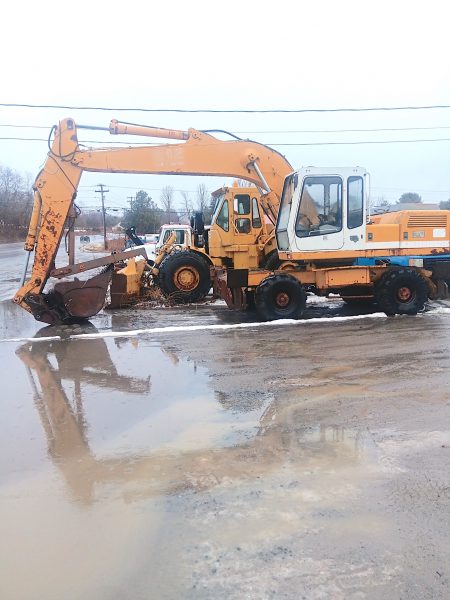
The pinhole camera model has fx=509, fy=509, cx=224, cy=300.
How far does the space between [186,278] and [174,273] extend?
0.35 metres

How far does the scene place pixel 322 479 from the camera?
3742 millimetres

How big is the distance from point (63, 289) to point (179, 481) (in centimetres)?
728

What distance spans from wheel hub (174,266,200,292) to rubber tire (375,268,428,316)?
16.1ft

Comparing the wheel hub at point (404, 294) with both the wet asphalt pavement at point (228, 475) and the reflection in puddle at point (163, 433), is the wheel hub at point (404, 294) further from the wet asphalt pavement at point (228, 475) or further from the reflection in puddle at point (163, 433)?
the reflection in puddle at point (163, 433)

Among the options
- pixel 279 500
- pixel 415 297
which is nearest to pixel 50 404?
pixel 279 500

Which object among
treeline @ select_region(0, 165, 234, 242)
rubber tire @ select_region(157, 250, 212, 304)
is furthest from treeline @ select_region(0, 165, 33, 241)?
rubber tire @ select_region(157, 250, 212, 304)

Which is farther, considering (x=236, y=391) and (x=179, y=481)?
(x=236, y=391)

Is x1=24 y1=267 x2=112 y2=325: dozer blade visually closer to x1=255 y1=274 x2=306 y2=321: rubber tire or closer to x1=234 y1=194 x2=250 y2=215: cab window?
x1=255 y1=274 x2=306 y2=321: rubber tire

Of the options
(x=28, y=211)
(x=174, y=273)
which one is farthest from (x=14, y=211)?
(x=174, y=273)

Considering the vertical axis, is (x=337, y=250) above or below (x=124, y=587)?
above

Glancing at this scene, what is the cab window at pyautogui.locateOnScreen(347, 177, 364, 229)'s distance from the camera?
33.6 ft

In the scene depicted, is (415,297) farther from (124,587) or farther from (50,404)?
(124,587)

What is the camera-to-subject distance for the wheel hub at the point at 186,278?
1347 centimetres

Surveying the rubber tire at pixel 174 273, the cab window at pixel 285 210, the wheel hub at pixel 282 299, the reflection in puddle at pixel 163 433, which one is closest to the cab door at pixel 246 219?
the rubber tire at pixel 174 273
